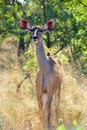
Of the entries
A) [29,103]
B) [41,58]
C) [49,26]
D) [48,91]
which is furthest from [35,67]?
[48,91]

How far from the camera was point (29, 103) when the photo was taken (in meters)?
6.98

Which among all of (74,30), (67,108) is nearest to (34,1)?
(74,30)

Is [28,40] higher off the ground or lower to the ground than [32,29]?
lower

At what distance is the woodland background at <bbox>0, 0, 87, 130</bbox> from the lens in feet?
21.3

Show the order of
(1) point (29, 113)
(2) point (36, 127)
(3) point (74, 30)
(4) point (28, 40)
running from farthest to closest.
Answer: (4) point (28, 40) < (3) point (74, 30) < (1) point (29, 113) < (2) point (36, 127)

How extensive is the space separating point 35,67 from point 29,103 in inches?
90.9

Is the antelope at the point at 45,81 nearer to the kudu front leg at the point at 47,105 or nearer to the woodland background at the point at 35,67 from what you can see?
the kudu front leg at the point at 47,105

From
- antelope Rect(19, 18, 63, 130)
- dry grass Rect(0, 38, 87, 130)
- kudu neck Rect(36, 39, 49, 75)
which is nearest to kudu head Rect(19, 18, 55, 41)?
antelope Rect(19, 18, 63, 130)

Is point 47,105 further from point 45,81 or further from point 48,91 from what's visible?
point 45,81

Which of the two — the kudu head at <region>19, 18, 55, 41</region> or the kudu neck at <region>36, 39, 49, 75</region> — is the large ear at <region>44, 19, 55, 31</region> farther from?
the kudu neck at <region>36, 39, 49, 75</region>

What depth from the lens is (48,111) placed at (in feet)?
21.1

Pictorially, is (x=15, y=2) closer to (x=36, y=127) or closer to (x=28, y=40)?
(x=28, y=40)

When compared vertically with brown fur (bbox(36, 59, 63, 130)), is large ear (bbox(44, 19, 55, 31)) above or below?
above

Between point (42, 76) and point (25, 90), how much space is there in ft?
5.59
